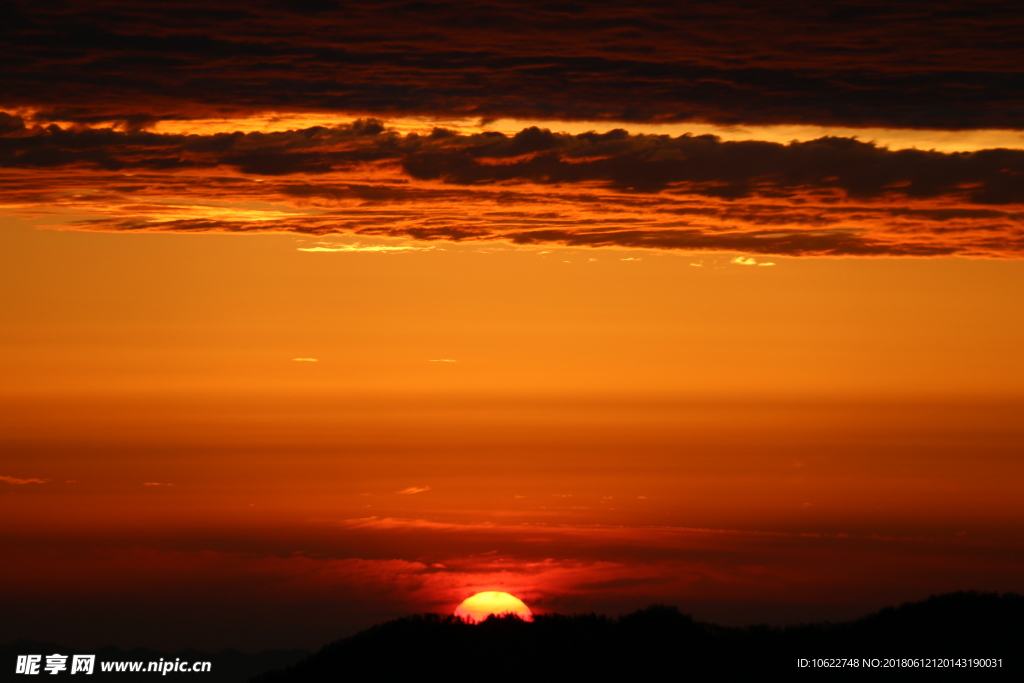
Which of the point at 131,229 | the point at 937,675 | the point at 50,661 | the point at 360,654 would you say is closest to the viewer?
the point at 937,675

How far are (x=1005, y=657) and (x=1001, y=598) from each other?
16.1 ft

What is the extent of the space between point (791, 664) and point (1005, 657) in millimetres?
5554

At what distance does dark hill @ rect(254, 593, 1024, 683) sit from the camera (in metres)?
27.0

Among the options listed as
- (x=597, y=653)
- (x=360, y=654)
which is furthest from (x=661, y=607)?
(x=360, y=654)

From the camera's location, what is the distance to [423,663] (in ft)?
97.3

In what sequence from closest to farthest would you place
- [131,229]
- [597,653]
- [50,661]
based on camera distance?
[597,653] → [50,661] → [131,229]

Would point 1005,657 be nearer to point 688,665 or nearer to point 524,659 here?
point 688,665

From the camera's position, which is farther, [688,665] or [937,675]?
[688,665]

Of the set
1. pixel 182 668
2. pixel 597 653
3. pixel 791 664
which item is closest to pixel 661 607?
pixel 597 653

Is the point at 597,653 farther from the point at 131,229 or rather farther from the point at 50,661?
the point at 131,229

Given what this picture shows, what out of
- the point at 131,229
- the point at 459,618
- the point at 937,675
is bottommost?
the point at 937,675

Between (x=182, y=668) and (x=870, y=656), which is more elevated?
(x=182, y=668)

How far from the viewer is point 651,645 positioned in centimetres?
2944

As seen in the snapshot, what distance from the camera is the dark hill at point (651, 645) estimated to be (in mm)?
27047
